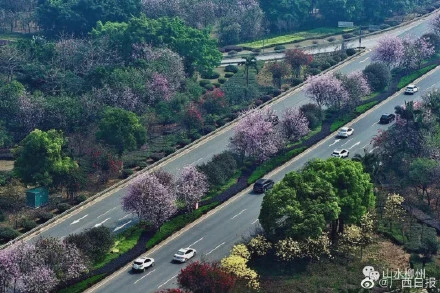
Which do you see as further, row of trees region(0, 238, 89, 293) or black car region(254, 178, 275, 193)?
black car region(254, 178, 275, 193)

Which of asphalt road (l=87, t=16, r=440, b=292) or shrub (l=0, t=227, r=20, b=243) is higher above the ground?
shrub (l=0, t=227, r=20, b=243)

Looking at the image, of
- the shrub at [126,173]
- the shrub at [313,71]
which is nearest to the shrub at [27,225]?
the shrub at [126,173]

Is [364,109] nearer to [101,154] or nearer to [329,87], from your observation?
[329,87]

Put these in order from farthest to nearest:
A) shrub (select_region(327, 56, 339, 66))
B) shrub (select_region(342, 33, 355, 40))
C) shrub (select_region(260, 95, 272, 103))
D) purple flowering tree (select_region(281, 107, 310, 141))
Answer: shrub (select_region(342, 33, 355, 40)) < shrub (select_region(327, 56, 339, 66)) < shrub (select_region(260, 95, 272, 103)) < purple flowering tree (select_region(281, 107, 310, 141))

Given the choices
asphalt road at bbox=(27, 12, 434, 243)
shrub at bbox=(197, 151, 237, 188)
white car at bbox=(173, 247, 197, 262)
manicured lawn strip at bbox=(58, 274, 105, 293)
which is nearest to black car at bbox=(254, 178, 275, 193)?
shrub at bbox=(197, 151, 237, 188)

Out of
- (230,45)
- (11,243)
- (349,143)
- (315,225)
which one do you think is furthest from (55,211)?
(230,45)

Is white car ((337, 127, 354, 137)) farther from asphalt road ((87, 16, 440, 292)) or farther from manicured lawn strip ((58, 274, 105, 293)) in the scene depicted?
manicured lawn strip ((58, 274, 105, 293))

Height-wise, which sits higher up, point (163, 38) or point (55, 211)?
point (163, 38)
